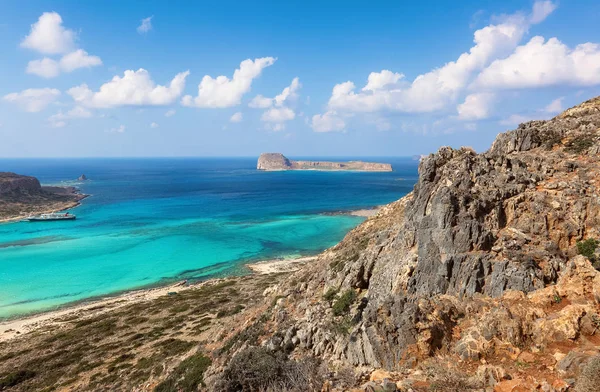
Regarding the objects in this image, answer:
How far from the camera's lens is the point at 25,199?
5305 inches

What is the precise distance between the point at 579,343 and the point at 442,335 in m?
4.49

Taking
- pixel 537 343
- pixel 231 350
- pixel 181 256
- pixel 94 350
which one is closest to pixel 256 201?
pixel 181 256

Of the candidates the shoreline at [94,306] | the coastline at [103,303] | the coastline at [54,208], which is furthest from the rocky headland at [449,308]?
the coastline at [54,208]

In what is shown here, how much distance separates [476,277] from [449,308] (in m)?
2.18

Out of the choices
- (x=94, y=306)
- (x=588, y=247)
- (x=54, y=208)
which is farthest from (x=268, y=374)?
(x=54, y=208)

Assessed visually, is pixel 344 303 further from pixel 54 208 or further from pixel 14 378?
pixel 54 208

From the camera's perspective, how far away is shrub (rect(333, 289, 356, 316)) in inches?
730

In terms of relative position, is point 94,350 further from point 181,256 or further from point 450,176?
point 181,256

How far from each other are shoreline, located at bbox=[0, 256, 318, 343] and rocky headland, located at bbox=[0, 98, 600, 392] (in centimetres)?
1325

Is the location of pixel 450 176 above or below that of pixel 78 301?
above

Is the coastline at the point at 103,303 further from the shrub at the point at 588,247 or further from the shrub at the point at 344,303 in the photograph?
the shrub at the point at 588,247

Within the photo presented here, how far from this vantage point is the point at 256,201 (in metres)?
144

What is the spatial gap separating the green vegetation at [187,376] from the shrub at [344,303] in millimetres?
8957

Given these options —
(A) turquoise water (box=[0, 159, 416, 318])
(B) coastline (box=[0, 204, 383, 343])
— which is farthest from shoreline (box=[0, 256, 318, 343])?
(A) turquoise water (box=[0, 159, 416, 318])
